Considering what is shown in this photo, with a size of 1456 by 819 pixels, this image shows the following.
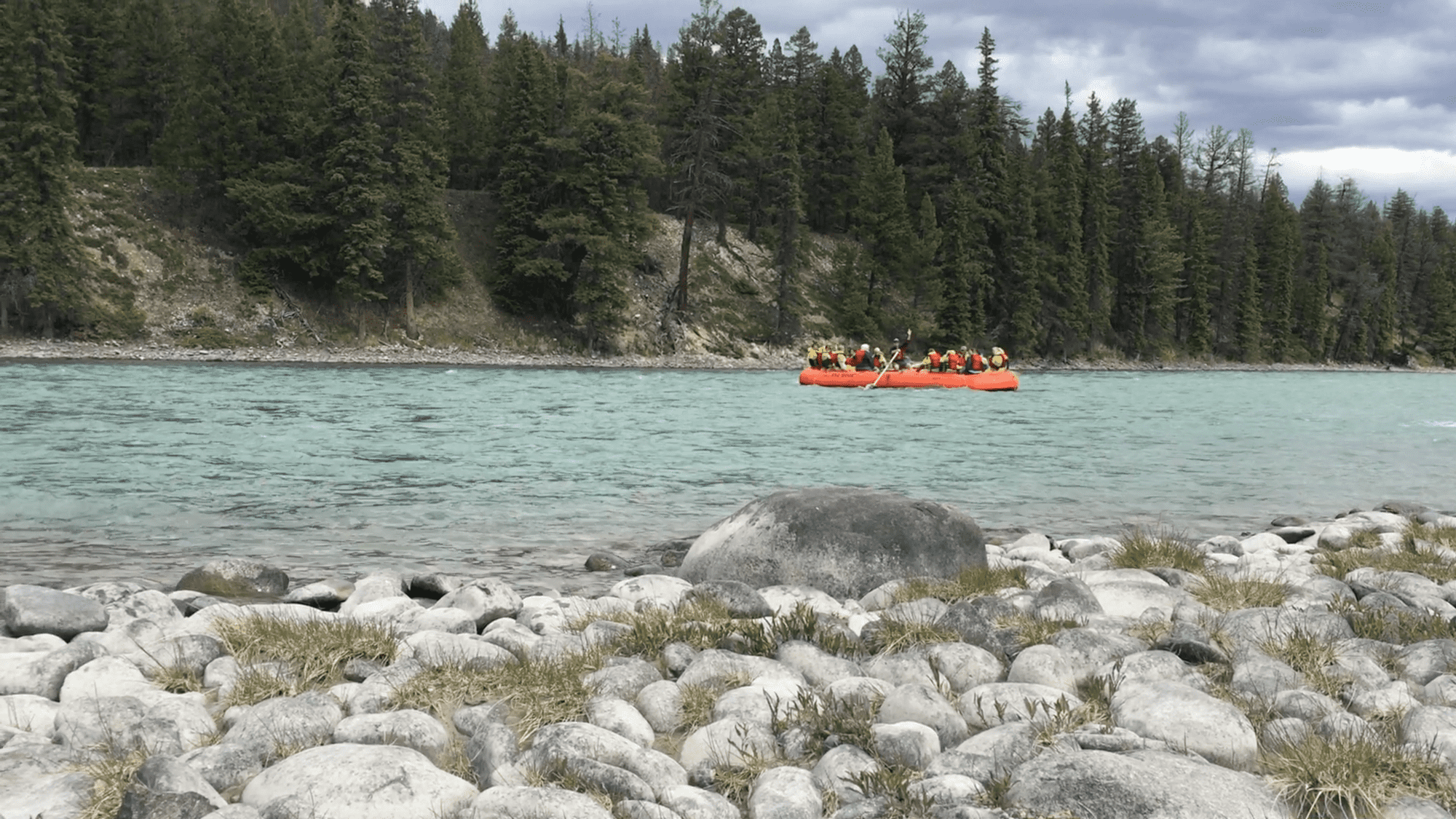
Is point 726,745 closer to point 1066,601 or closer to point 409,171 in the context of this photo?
point 1066,601

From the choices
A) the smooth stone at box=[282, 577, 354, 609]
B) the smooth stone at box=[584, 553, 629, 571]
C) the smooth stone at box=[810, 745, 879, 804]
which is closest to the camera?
the smooth stone at box=[810, 745, 879, 804]

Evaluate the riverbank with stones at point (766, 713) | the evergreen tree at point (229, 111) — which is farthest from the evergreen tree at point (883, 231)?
the riverbank with stones at point (766, 713)

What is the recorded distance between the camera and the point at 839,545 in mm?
7145

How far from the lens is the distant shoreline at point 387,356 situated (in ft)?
121

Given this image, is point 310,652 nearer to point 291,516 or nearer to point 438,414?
point 291,516

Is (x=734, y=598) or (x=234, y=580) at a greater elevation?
(x=734, y=598)

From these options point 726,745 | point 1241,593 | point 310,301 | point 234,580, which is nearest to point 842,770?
point 726,745

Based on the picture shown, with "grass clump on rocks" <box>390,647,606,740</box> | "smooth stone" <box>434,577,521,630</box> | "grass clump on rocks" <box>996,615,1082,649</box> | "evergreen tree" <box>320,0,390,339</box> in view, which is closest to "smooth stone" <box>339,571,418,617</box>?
"smooth stone" <box>434,577,521,630</box>

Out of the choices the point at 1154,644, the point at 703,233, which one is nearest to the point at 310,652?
the point at 1154,644

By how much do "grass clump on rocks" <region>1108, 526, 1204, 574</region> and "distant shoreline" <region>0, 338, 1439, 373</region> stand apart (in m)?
37.0

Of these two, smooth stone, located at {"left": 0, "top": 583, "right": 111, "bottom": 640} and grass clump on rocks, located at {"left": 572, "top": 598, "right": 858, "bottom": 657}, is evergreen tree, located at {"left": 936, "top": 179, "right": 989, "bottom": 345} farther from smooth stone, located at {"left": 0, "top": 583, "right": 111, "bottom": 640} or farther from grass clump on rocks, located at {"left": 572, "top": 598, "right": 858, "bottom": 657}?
smooth stone, located at {"left": 0, "top": 583, "right": 111, "bottom": 640}

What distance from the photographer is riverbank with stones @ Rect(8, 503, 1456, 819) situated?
3084 millimetres

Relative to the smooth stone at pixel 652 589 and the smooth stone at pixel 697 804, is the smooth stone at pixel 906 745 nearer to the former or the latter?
the smooth stone at pixel 697 804

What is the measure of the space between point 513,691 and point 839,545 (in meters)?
3.53
